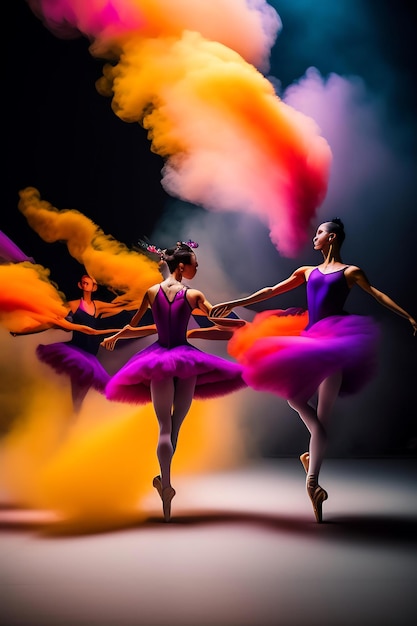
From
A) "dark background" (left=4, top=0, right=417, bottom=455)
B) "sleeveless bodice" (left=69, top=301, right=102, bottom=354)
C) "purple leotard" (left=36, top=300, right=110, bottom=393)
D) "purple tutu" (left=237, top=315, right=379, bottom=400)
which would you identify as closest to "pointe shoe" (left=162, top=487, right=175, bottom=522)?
"purple tutu" (left=237, top=315, right=379, bottom=400)

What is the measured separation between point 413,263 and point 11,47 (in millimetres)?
3963

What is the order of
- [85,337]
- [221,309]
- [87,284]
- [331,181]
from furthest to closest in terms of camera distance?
[331,181] → [87,284] → [85,337] → [221,309]

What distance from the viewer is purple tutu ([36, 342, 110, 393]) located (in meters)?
5.25

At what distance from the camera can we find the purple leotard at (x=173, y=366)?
371 centimetres

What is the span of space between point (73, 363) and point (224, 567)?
8.87 ft

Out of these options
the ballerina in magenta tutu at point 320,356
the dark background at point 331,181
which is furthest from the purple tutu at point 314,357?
the dark background at point 331,181

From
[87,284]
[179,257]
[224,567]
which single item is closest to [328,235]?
[179,257]

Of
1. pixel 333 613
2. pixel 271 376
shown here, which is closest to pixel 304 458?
pixel 271 376

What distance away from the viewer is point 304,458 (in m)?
Answer: 3.86

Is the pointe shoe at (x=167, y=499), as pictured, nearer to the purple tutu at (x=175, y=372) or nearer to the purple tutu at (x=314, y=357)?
the purple tutu at (x=175, y=372)

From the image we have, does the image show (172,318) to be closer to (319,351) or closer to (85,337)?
(319,351)

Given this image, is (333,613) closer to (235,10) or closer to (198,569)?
(198,569)

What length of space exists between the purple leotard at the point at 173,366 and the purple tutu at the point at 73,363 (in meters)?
1.33

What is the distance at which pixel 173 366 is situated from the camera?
3686 millimetres
